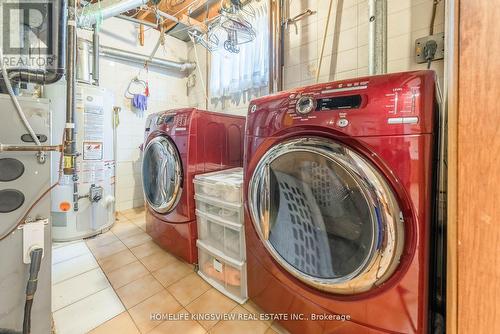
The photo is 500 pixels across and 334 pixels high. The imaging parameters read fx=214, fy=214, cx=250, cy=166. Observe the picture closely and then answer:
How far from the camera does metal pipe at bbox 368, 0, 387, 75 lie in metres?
1.32

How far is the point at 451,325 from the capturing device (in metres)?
0.48

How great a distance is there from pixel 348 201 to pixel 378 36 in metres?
1.18

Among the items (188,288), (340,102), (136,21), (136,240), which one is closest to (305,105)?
(340,102)

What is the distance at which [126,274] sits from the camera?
148cm

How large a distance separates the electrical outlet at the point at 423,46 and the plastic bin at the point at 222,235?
1.49 meters

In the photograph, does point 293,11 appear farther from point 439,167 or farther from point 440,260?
point 440,260

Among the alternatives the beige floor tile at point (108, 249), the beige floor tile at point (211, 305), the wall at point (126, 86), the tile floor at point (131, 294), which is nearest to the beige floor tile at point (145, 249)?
the tile floor at point (131, 294)

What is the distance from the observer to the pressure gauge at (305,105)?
0.82 meters

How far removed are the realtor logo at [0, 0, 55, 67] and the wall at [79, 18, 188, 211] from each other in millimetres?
1585

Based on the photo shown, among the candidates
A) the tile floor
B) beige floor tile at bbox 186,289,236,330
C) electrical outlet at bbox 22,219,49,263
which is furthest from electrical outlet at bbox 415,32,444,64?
electrical outlet at bbox 22,219,49,263

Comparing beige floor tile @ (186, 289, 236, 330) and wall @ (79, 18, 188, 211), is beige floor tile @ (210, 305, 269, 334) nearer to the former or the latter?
A: beige floor tile @ (186, 289, 236, 330)

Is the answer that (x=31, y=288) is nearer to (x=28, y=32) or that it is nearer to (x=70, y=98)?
(x=70, y=98)

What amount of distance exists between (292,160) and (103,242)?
1.96m

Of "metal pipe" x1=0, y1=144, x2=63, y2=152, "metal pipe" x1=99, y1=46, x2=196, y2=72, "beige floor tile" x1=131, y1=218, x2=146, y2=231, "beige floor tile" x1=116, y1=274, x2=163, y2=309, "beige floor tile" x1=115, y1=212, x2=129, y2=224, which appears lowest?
"beige floor tile" x1=116, y1=274, x2=163, y2=309
